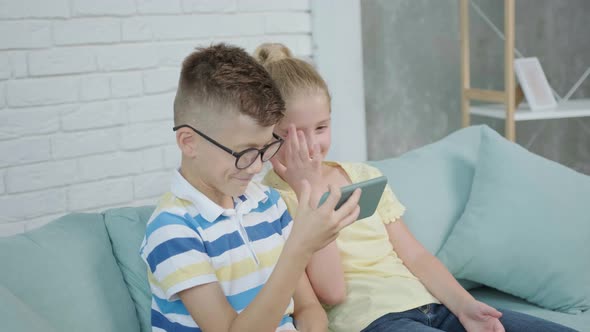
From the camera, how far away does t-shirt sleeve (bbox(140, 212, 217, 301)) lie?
4.31 feet

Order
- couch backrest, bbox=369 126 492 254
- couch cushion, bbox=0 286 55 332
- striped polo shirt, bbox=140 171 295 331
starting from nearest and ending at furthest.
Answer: couch cushion, bbox=0 286 55 332, striped polo shirt, bbox=140 171 295 331, couch backrest, bbox=369 126 492 254

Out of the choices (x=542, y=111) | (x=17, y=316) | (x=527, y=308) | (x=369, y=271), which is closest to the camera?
(x=17, y=316)

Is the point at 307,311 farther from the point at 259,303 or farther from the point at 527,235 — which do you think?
the point at 527,235

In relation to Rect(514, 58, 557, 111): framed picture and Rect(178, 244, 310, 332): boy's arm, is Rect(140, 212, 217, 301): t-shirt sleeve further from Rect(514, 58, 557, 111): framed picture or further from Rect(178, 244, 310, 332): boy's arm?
Rect(514, 58, 557, 111): framed picture

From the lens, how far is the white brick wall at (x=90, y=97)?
2.22 meters

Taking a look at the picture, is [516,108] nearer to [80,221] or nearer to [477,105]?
[477,105]

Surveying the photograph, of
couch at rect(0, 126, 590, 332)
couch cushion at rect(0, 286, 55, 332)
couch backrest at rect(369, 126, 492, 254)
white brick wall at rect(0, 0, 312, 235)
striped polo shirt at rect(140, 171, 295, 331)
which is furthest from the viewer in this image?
white brick wall at rect(0, 0, 312, 235)

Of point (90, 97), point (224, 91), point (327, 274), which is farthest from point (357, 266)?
point (90, 97)

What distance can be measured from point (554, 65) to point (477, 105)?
454 millimetres

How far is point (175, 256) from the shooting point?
52.4 inches

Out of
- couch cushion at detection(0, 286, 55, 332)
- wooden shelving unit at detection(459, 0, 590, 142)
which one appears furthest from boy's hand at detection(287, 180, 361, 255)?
wooden shelving unit at detection(459, 0, 590, 142)

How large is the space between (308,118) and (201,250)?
42 centimetres

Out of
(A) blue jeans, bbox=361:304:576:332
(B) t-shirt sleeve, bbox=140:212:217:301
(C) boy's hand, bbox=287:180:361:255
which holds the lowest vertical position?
(A) blue jeans, bbox=361:304:576:332

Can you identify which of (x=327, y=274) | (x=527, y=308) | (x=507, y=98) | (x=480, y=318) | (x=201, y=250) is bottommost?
(x=527, y=308)
